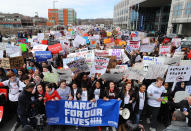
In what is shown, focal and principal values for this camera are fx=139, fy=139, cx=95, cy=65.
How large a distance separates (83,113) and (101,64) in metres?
1.91

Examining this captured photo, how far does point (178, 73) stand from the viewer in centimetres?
420

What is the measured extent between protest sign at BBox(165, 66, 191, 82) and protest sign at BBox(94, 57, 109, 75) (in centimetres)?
200

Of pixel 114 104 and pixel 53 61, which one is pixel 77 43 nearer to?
pixel 53 61

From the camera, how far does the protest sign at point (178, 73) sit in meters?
4.14

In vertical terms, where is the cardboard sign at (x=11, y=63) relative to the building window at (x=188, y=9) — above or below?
below

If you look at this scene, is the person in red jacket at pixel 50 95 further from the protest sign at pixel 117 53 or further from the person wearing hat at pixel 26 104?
the protest sign at pixel 117 53

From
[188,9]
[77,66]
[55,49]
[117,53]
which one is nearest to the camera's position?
[77,66]

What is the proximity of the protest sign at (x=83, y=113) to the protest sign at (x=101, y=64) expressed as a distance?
1452mm

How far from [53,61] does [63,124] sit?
3.84 metres

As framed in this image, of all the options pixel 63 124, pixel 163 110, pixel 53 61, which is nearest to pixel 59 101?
pixel 63 124

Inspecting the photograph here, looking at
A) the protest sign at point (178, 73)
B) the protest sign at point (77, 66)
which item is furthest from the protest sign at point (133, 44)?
the protest sign at point (77, 66)

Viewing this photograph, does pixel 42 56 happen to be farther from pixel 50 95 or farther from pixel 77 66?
pixel 50 95

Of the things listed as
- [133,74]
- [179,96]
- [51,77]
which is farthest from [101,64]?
[179,96]

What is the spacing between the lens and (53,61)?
23.1 feet
